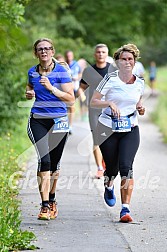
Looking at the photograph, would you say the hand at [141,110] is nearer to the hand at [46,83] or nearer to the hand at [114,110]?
the hand at [114,110]

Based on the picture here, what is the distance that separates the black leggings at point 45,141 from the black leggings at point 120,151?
0.49 meters

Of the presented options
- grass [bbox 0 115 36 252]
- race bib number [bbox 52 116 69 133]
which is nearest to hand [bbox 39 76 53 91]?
race bib number [bbox 52 116 69 133]

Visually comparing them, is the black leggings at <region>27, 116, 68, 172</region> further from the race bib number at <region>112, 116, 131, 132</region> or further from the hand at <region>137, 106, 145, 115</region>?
the hand at <region>137, 106, 145, 115</region>

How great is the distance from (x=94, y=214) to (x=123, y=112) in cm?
124

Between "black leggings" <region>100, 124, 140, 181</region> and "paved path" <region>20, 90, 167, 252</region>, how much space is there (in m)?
0.54

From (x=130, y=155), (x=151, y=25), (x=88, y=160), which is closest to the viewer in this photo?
(x=130, y=155)

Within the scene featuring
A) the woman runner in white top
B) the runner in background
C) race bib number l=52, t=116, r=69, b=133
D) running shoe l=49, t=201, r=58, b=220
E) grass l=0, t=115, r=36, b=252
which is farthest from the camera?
the runner in background

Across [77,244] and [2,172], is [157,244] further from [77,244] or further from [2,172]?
[2,172]

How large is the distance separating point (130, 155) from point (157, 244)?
56.8 inches

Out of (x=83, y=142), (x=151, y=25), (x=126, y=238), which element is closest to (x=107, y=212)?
(x=126, y=238)

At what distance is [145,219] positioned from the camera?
8523 millimetres

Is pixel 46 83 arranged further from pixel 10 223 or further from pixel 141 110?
pixel 10 223

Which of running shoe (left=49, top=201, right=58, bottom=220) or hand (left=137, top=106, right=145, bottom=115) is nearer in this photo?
hand (left=137, top=106, right=145, bottom=115)

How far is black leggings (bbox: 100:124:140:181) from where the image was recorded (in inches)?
327
